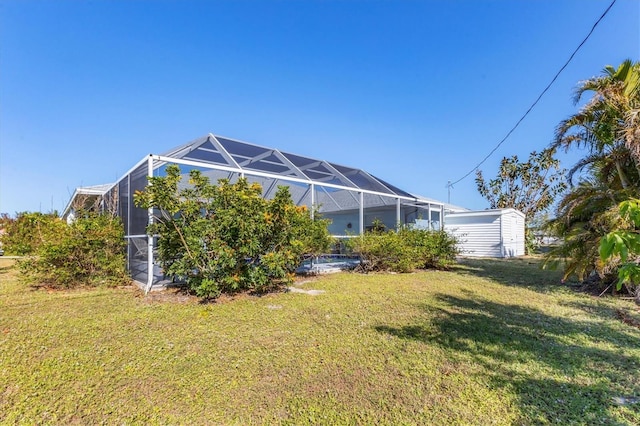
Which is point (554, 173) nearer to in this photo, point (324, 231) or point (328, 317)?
point (324, 231)

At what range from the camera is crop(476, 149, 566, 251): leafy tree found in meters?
23.4

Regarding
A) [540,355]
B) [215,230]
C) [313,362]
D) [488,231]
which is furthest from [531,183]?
[313,362]

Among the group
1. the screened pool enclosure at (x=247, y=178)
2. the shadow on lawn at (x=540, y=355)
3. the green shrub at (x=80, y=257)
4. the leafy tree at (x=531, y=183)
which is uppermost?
the leafy tree at (x=531, y=183)

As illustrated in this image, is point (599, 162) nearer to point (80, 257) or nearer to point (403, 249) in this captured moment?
point (403, 249)

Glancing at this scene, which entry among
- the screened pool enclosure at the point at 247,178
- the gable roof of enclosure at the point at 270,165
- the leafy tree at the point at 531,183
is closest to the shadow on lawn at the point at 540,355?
the screened pool enclosure at the point at 247,178

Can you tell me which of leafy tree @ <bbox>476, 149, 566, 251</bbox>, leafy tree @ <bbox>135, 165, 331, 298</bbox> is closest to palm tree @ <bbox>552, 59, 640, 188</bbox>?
leafy tree @ <bbox>135, 165, 331, 298</bbox>

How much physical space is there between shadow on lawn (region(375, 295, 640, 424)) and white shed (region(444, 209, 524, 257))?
12400 mm

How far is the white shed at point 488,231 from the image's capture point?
16922 millimetres

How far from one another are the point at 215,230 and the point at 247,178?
10.1 feet

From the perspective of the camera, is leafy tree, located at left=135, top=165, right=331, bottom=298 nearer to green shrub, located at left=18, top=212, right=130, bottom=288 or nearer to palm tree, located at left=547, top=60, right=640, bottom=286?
green shrub, located at left=18, top=212, right=130, bottom=288

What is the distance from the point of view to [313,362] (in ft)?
10.7

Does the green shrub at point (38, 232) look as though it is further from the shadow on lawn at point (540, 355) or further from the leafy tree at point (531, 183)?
the leafy tree at point (531, 183)

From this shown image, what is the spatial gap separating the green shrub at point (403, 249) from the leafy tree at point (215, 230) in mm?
3610

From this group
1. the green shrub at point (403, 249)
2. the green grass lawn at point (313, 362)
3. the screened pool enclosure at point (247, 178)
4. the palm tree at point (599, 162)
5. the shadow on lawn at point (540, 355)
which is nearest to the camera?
the green grass lawn at point (313, 362)
